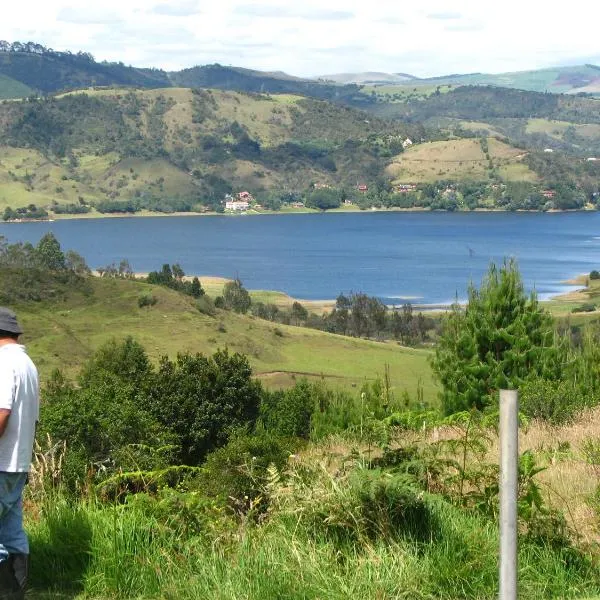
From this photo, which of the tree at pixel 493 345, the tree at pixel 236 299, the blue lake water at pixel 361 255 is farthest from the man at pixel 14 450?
the blue lake water at pixel 361 255

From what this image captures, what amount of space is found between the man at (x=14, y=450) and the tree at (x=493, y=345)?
52.0ft

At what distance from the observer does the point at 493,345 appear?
2220 cm

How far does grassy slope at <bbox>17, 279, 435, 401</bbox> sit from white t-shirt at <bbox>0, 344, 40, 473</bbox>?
57112 millimetres

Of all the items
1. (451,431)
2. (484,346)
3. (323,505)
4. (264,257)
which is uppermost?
(323,505)

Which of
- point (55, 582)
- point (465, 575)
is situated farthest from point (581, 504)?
point (55, 582)

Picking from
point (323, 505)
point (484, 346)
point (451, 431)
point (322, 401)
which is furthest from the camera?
point (322, 401)

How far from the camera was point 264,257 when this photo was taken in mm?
154000

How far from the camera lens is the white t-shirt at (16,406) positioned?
464cm

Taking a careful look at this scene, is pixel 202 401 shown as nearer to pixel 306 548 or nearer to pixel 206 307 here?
pixel 306 548

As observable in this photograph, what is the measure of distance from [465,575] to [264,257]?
149790 millimetres

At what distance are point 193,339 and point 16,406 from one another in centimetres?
7056

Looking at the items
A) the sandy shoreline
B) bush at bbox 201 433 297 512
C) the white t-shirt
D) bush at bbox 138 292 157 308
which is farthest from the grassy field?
the sandy shoreline

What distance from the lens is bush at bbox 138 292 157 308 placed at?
83500 mm

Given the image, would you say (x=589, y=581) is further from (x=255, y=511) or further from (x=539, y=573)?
(x=255, y=511)
